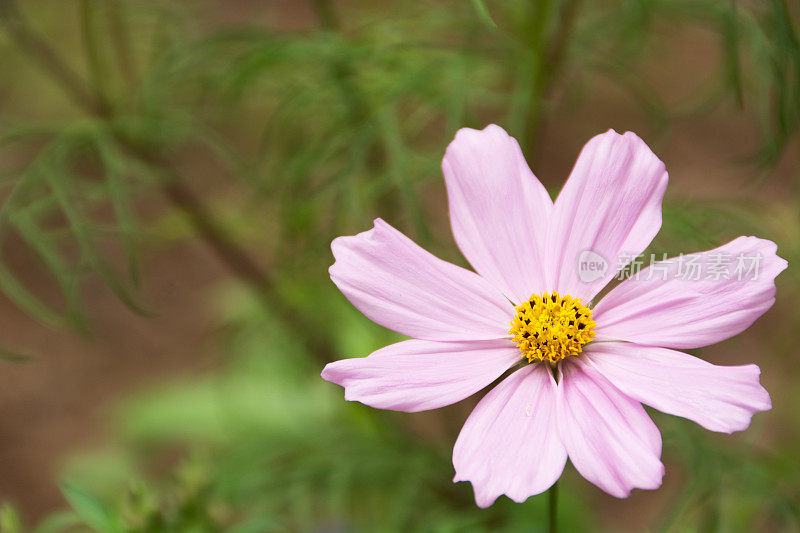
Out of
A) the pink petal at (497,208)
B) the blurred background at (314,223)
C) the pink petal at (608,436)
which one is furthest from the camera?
the blurred background at (314,223)

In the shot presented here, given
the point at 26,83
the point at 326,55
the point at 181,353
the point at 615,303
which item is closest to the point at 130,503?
the point at 615,303

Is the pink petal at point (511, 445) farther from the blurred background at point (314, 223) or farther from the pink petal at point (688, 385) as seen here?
the blurred background at point (314, 223)

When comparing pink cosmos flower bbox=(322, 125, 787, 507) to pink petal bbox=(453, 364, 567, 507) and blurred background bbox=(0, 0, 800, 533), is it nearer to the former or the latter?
pink petal bbox=(453, 364, 567, 507)

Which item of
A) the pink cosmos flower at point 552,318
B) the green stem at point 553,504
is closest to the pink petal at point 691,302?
the pink cosmos flower at point 552,318

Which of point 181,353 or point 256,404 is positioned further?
point 181,353

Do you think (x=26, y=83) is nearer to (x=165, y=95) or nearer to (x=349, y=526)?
(x=165, y=95)
